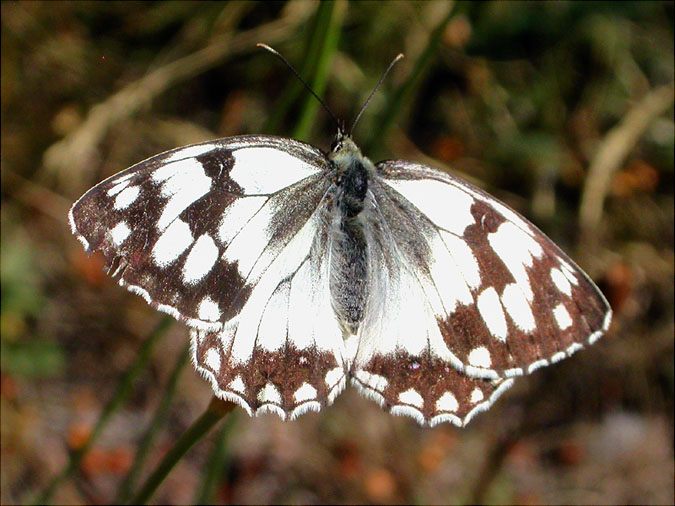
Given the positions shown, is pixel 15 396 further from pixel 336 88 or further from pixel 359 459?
pixel 336 88

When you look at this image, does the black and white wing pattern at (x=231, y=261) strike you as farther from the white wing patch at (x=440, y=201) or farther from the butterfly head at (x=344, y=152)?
the white wing patch at (x=440, y=201)

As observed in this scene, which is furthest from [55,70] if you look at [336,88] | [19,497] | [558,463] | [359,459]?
[558,463]

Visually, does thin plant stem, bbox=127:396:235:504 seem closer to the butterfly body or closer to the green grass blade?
the butterfly body

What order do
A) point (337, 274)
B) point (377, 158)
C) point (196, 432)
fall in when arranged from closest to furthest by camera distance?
point (196, 432) < point (337, 274) < point (377, 158)

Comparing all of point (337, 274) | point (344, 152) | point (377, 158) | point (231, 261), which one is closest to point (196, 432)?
point (231, 261)

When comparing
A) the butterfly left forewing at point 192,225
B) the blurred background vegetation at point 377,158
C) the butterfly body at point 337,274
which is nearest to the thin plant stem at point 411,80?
the butterfly body at point 337,274

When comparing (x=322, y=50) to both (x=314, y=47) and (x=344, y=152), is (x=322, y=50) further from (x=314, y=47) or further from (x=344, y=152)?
(x=344, y=152)

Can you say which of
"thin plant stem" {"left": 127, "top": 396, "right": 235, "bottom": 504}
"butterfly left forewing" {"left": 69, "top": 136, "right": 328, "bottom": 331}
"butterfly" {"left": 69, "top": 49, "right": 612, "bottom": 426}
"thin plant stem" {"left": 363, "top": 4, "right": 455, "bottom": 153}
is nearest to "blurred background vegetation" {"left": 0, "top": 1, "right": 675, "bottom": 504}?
"thin plant stem" {"left": 363, "top": 4, "right": 455, "bottom": 153}
